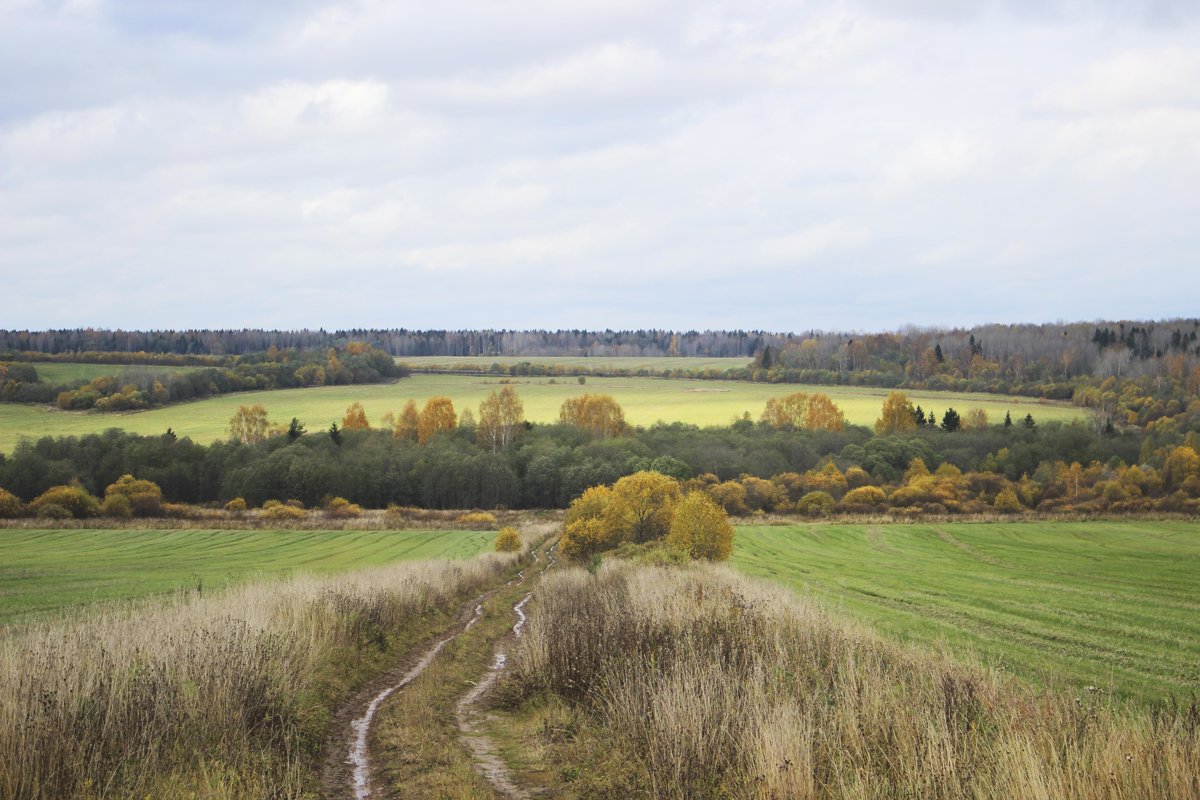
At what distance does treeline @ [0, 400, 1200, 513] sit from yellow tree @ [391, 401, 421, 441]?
334 inches

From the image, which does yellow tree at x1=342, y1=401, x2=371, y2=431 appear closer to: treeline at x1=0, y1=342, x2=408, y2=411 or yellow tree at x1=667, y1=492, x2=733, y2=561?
treeline at x1=0, y1=342, x2=408, y2=411

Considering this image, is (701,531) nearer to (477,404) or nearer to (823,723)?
(823,723)

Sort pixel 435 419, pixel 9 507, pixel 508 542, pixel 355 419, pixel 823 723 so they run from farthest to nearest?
1. pixel 355 419
2. pixel 435 419
3. pixel 9 507
4. pixel 508 542
5. pixel 823 723

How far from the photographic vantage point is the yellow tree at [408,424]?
114262 mm

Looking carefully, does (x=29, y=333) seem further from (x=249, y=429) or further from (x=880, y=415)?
(x=880, y=415)

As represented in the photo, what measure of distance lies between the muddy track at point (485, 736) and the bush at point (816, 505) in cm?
6781

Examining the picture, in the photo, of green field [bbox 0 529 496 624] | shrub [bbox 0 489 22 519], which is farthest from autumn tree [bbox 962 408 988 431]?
shrub [bbox 0 489 22 519]

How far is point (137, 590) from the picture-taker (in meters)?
31.0

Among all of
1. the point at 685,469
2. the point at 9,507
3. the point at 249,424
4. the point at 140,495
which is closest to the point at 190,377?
the point at 249,424

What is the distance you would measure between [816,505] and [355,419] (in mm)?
67591

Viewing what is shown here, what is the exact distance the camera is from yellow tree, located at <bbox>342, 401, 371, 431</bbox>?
11439 cm

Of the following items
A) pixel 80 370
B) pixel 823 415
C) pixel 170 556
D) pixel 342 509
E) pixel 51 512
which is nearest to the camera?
pixel 170 556

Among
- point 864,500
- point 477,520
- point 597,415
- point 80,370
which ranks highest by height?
point 80,370

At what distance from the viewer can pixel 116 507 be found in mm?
73500
